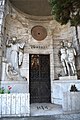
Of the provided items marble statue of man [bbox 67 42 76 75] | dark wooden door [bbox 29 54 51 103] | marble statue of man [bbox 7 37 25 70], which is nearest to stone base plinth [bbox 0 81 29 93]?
dark wooden door [bbox 29 54 51 103]

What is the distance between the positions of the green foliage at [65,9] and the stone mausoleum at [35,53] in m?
3.66

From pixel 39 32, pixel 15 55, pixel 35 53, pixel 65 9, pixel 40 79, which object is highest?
pixel 39 32

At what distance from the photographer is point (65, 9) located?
183 inches

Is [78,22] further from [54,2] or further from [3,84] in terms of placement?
[3,84]

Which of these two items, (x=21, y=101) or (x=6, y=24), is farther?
(x=6, y=24)

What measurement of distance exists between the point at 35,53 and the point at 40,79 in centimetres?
146

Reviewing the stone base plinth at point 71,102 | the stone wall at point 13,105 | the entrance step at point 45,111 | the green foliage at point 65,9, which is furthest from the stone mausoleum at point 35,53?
the green foliage at point 65,9

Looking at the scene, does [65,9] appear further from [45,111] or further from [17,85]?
[17,85]

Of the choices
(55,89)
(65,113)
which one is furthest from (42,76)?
(65,113)

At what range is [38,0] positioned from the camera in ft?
28.9

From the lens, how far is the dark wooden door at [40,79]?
354 inches

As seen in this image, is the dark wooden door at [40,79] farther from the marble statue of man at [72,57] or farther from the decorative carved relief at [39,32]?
the marble statue of man at [72,57]

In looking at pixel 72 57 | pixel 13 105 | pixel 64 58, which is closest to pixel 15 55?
pixel 64 58

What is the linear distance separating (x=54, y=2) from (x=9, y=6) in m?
4.84
